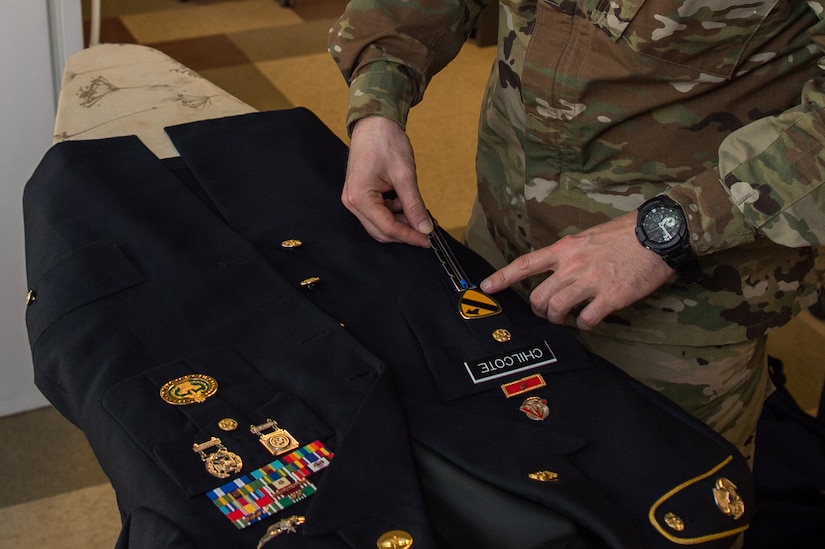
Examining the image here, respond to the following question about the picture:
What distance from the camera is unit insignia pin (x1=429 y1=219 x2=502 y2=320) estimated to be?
90 cm

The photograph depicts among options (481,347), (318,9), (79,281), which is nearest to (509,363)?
(481,347)

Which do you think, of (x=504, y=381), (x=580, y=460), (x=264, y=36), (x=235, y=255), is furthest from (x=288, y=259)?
(x=264, y=36)

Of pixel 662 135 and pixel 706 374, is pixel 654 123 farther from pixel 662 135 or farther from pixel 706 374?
pixel 706 374

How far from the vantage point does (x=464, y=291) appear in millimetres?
929

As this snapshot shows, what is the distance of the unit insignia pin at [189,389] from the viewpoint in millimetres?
768

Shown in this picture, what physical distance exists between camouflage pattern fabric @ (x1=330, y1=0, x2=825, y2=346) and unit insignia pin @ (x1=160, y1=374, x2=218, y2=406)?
39 cm

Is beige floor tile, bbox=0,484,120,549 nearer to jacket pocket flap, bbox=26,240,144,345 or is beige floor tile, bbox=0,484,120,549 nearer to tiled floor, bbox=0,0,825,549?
tiled floor, bbox=0,0,825,549

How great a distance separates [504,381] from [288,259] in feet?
0.88

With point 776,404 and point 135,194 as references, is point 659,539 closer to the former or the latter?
point 135,194

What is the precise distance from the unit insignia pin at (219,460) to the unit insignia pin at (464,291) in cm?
27

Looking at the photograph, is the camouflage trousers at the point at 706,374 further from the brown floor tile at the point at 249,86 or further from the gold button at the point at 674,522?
the brown floor tile at the point at 249,86

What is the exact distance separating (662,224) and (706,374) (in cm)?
24

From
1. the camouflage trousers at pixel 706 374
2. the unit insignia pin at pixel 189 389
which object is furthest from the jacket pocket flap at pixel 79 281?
the camouflage trousers at pixel 706 374

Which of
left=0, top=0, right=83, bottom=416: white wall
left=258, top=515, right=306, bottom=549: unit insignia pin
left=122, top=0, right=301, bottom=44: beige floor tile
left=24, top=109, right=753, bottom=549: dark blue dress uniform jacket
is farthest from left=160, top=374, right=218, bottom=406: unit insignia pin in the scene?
left=122, top=0, right=301, bottom=44: beige floor tile
